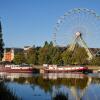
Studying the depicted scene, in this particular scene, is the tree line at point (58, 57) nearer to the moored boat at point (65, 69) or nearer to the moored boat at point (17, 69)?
the moored boat at point (65, 69)

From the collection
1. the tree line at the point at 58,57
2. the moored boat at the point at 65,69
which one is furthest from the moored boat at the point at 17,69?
the tree line at the point at 58,57

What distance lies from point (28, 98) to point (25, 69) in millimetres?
86819

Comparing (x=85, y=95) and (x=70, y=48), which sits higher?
(x=70, y=48)

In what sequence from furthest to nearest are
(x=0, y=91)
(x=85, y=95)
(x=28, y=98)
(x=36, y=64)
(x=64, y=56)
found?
(x=36, y=64), (x=64, y=56), (x=85, y=95), (x=28, y=98), (x=0, y=91)

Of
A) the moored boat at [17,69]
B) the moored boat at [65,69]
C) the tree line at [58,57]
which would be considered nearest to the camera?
the moored boat at [65,69]

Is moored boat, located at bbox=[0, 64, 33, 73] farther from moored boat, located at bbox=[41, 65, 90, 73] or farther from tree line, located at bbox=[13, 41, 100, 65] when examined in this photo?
tree line, located at bbox=[13, 41, 100, 65]

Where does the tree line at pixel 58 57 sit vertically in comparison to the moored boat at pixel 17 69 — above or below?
above

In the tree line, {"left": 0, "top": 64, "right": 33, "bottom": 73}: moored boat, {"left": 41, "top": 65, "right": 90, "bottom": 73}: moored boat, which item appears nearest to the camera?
{"left": 41, "top": 65, "right": 90, "bottom": 73}: moored boat

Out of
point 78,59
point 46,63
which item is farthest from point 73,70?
point 46,63

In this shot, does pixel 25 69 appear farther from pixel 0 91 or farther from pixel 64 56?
pixel 0 91

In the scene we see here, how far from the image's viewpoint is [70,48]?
136000mm

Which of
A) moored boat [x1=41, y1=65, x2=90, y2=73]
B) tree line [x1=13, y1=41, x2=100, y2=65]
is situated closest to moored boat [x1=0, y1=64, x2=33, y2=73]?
moored boat [x1=41, y1=65, x2=90, y2=73]

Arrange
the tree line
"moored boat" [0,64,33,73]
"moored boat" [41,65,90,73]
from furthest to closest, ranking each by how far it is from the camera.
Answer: the tree line → "moored boat" [0,64,33,73] → "moored boat" [41,65,90,73]

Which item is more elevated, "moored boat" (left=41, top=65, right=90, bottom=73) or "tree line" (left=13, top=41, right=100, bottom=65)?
"tree line" (left=13, top=41, right=100, bottom=65)
